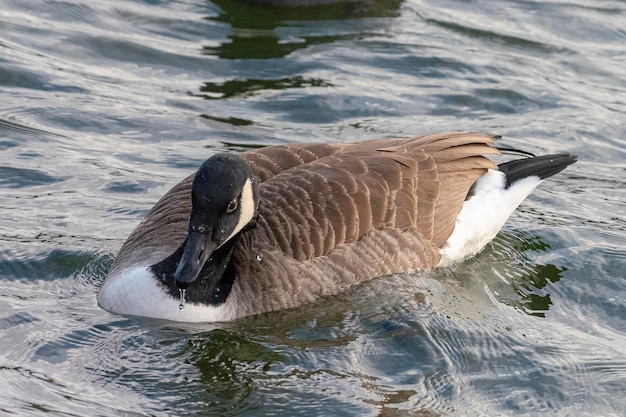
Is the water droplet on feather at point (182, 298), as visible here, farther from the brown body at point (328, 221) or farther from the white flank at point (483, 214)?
the white flank at point (483, 214)

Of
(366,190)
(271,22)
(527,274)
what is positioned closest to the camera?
(366,190)

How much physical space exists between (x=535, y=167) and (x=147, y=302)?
349 cm

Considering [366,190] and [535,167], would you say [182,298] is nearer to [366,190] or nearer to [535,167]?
[366,190]

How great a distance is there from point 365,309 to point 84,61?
6.35 m

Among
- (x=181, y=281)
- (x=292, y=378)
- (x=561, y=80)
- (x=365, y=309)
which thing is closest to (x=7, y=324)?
(x=181, y=281)

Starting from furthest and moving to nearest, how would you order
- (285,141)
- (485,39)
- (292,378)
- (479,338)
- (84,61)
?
(485,39) → (84,61) → (285,141) → (479,338) → (292,378)

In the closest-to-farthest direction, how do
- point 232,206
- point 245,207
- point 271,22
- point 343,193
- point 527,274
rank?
1. point 232,206
2. point 245,207
3. point 343,193
4. point 527,274
5. point 271,22

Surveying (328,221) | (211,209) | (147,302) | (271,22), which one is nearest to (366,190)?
(328,221)

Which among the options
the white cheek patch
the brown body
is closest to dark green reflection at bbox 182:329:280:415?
the brown body

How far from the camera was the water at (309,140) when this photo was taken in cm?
662

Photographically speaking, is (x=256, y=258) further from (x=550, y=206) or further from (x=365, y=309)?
(x=550, y=206)

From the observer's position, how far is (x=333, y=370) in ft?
22.2

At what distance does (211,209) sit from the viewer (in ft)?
22.4

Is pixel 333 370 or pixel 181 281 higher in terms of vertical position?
pixel 181 281
